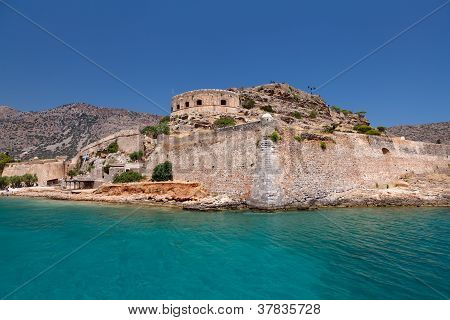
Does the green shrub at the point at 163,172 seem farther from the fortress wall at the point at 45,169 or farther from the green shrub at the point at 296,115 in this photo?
the fortress wall at the point at 45,169

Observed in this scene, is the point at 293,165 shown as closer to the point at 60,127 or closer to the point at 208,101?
the point at 208,101

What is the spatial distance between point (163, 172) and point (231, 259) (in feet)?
52.8

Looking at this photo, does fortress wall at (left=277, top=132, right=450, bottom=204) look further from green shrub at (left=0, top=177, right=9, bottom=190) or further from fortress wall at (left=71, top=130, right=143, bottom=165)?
green shrub at (left=0, top=177, right=9, bottom=190)

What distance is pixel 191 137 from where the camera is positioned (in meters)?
22.8

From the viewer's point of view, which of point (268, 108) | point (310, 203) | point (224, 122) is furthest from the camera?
point (268, 108)

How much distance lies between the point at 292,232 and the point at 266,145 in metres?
6.89

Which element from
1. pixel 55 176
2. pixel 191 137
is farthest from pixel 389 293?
pixel 55 176

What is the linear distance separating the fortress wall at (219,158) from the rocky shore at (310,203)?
2.84ft

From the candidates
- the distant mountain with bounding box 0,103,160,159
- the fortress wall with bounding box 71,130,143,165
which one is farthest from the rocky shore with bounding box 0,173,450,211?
the distant mountain with bounding box 0,103,160,159

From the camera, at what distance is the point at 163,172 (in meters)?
23.7

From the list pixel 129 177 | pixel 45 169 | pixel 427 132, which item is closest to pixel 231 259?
pixel 129 177

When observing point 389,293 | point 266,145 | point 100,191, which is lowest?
point 389,293

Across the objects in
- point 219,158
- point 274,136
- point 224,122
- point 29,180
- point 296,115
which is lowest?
point 29,180

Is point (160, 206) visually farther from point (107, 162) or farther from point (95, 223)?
point (107, 162)
